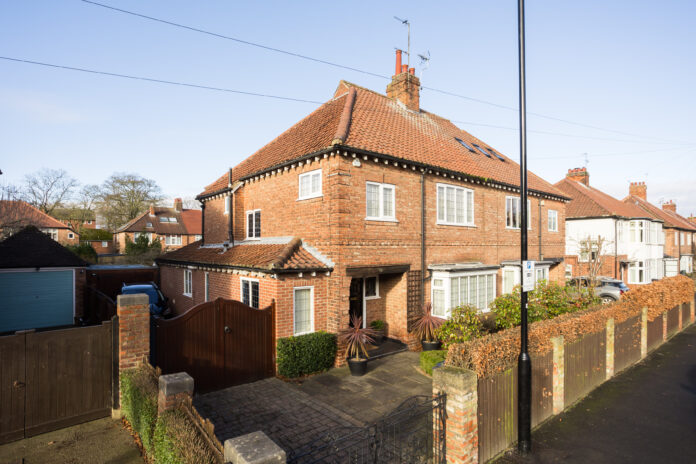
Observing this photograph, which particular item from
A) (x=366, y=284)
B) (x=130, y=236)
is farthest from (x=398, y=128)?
(x=130, y=236)

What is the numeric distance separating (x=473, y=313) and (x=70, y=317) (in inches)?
689

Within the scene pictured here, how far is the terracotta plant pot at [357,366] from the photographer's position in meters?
9.61

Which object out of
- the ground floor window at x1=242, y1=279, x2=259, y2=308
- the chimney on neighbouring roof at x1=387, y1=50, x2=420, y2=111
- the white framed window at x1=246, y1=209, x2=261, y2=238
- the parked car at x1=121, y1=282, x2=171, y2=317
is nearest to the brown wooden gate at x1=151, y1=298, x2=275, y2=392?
the ground floor window at x1=242, y1=279, x2=259, y2=308

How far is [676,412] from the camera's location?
767 cm

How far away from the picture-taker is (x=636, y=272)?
29.6 metres

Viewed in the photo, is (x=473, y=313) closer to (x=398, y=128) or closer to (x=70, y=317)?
(x=398, y=128)

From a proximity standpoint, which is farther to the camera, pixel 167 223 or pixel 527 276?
pixel 167 223

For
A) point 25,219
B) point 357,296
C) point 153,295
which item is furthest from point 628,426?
point 25,219

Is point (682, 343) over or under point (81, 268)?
under

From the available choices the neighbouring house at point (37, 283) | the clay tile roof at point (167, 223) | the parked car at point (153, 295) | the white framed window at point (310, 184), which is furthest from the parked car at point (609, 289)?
the clay tile roof at point (167, 223)

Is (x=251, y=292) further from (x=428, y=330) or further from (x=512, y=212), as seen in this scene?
(x=512, y=212)

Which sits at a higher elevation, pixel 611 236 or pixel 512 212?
pixel 512 212

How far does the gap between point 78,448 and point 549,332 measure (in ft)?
29.6

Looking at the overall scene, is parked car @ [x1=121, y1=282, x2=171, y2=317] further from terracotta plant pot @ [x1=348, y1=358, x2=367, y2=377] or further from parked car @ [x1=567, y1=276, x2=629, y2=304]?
parked car @ [x1=567, y1=276, x2=629, y2=304]
